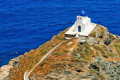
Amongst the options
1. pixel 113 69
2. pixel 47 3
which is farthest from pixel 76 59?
pixel 47 3

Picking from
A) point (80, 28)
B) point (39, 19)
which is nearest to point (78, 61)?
point (80, 28)

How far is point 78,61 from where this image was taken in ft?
165

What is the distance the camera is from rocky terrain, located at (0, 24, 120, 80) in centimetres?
4878

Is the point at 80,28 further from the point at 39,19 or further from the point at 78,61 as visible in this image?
the point at 39,19

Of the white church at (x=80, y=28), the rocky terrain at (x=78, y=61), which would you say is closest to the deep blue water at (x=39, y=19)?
the rocky terrain at (x=78, y=61)

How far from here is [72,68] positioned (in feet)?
161

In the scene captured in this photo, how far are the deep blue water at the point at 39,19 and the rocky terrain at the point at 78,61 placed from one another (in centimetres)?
2730

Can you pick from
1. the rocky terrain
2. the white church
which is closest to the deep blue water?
the rocky terrain

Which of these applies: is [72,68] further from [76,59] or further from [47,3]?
[47,3]

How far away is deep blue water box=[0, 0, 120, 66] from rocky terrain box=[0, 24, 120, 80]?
27295mm

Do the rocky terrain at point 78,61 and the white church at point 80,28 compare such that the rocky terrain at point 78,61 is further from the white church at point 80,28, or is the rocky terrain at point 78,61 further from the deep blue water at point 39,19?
the deep blue water at point 39,19

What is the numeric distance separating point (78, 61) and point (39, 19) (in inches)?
2747

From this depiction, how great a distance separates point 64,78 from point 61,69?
1853mm

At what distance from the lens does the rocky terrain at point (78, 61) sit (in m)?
48.8
